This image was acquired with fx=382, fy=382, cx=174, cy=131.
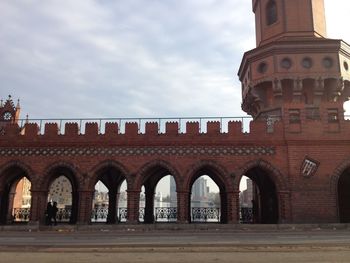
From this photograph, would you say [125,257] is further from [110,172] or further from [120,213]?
[120,213]

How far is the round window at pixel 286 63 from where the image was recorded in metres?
23.0

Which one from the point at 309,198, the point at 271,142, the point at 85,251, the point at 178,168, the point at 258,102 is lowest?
the point at 85,251

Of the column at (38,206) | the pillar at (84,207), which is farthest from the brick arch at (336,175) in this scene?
the column at (38,206)

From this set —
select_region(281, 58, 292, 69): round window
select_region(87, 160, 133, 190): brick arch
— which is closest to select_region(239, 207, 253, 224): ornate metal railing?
select_region(87, 160, 133, 190): brick arch

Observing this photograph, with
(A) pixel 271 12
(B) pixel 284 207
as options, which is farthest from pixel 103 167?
(A) pixel 271 12

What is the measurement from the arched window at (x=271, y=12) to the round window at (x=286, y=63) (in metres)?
3.83

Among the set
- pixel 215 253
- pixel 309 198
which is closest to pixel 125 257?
pixel 215 253

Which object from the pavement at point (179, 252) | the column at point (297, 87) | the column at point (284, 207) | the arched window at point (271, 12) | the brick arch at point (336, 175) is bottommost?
the pavement at point (179, 252)

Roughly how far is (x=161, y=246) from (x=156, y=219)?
15.7 meters

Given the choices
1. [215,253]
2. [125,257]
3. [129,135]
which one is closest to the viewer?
[125,257]

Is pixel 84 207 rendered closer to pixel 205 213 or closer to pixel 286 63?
pixel 205 213

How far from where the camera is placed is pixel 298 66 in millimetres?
22859

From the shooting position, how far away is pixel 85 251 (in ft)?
34.8

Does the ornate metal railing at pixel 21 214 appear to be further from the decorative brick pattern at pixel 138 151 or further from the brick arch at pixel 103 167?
the brick arch at pixel 103 167
